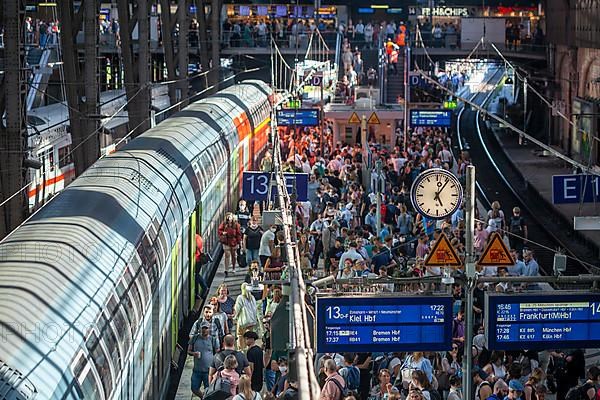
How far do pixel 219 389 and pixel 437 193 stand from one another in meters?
4.30

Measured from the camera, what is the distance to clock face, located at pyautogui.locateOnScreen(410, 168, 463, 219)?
17156 millimetres

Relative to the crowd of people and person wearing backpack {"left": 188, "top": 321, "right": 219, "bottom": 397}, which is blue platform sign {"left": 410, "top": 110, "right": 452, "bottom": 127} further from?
person wearing backpack {"left": 188, "top": 321, "right": 219, "bottom": 397}

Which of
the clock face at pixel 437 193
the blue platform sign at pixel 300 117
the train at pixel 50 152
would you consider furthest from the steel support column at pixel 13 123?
the blue platform sign at pixel 300 117

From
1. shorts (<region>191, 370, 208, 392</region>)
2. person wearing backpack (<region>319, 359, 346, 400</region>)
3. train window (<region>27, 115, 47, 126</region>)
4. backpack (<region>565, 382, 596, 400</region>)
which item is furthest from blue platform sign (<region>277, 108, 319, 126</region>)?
person wearing backpack (<region>319, 359, 346, 400</region>)

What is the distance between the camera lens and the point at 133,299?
1325 centimetres

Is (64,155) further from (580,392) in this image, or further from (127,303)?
(127,303)

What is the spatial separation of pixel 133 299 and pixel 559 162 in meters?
41.5

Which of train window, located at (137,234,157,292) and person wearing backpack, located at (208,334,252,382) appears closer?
train window, located at (137,234,157,292)

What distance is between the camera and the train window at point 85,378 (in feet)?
33.2

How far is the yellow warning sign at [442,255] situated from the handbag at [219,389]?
2.57 m

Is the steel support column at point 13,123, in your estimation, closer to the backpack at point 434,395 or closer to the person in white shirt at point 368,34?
the backpack at point 434,395

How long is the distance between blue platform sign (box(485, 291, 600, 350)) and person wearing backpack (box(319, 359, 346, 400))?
64.4 inches

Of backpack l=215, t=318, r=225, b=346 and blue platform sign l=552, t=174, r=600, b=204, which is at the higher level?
blue platform sign l=552, t=174, r=600, b=204

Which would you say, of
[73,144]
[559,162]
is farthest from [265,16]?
[73,144]
